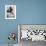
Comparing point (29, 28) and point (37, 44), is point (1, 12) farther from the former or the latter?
point (37, 44)

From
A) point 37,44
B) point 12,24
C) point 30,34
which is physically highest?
point 12,24

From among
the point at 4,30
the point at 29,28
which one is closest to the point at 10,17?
the point at 4,30

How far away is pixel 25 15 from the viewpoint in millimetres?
3604

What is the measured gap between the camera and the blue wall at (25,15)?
11.8 feet

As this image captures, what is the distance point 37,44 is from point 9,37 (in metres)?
0.79

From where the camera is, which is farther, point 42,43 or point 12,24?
point 12,24

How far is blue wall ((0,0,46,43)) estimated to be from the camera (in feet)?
11.8

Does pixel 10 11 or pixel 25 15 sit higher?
pixel 10 11

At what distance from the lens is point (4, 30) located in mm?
3607

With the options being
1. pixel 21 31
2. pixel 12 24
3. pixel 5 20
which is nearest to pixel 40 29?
pixel 21 31

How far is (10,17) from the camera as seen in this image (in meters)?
3.61

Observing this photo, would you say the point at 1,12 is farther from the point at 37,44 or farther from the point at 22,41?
the point at 37,44

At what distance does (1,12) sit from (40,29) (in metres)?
1.21

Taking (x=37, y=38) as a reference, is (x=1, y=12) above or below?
above
